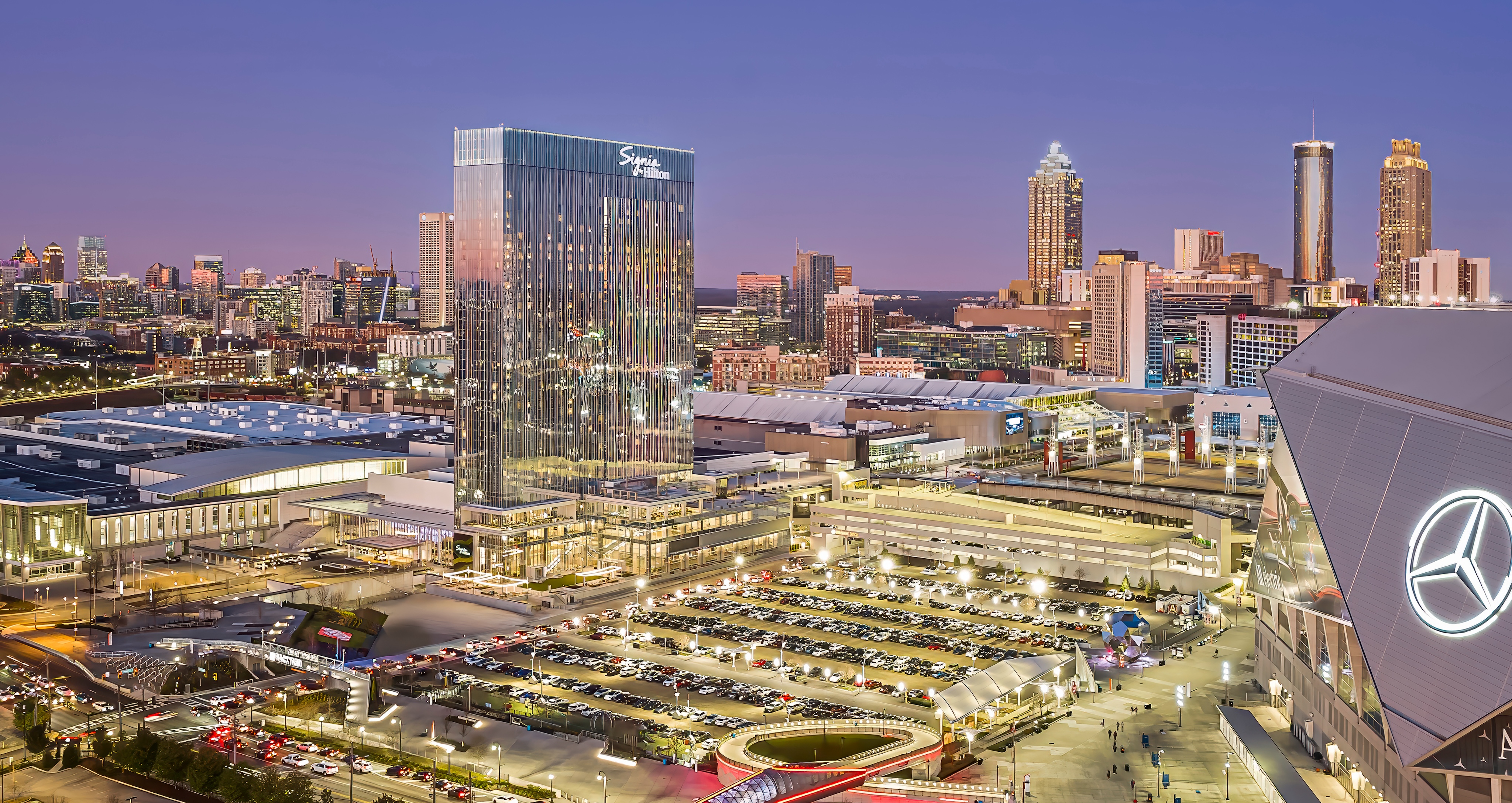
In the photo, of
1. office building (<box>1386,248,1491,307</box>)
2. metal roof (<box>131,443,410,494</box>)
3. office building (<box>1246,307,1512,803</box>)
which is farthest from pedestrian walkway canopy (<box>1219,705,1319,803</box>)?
office building (<box>1386,248,1491,307</box>)

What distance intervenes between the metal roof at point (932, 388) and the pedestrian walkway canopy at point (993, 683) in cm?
6926

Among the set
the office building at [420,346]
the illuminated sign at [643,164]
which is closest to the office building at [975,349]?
the office building at [420,346]

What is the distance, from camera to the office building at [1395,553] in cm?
2391

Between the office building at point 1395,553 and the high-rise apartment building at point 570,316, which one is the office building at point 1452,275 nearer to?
the high-rise apartment building at point 570,316

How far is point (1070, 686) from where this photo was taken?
39.5m

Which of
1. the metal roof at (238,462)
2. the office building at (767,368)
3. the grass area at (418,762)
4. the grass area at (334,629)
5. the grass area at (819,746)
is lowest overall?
the grass area at (418,762)

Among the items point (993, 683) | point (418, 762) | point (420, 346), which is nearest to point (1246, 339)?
point (993, 683)

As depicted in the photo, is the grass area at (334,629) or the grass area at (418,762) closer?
the grass area at (418,762)

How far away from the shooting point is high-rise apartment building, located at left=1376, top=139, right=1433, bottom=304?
171000 mm

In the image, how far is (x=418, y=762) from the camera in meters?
35.1

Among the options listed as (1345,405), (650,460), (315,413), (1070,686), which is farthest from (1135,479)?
(315,413)

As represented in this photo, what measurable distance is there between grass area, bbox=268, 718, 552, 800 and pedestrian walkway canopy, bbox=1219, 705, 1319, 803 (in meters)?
16.3

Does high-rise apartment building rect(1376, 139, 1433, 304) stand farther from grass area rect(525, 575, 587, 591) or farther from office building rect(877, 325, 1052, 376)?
grass area rect(525, 575, 587, 591)

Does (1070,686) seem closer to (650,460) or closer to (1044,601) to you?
(1044,601)
